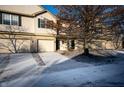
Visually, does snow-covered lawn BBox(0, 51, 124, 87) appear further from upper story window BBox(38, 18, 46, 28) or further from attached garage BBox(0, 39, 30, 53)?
upper story window BBox(38, 18, 46, 28)

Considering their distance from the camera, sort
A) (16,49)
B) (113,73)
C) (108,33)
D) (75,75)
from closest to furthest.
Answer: (75,75)
(113,73)
(108,33)
(16,49)

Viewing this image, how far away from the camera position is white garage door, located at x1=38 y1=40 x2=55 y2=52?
13.8 metres

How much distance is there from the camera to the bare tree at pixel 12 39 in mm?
Result: 11352

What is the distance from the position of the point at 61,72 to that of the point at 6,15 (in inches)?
290

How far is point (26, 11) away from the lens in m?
13.1

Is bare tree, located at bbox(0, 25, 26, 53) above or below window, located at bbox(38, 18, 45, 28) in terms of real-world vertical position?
below

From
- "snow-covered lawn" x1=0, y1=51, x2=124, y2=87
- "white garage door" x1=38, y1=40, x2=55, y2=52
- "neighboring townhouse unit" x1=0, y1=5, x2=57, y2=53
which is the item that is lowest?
"snow-covered lawn" x1=0, y1=51, x2=124, y2=87

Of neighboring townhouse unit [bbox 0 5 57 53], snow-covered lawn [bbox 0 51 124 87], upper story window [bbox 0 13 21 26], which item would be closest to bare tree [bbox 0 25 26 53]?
neighboring townhouse unit [bbox 0 5 57 53]

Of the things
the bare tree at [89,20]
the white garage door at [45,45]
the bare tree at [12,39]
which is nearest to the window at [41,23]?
the white garage door at [45,45]

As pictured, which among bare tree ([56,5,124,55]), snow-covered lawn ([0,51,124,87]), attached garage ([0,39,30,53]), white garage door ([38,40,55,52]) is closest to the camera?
snow-covered lawn ([0,51,124,87])

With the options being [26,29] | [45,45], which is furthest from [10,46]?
[45,45]

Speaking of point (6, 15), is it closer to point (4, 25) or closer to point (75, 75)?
point (4, 25)

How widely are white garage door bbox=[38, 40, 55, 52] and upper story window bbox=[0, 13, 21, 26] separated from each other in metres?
2.07
